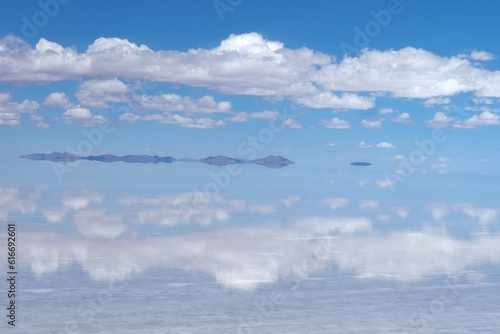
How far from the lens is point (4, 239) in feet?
76.3

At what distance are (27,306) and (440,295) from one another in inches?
359

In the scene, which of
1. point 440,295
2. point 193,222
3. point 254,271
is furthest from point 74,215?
point 440,295

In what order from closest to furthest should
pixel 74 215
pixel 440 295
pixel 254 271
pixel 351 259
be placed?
1. pixel 440 295
2. pixel 254 271
3. pixel 351 259
4. pixel 74 215

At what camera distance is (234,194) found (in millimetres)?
46250

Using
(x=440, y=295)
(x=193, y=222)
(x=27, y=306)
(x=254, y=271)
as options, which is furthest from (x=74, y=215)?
(x=440, y=295)

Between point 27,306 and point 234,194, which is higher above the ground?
point 234,194

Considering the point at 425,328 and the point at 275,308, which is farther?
the point at 275,308

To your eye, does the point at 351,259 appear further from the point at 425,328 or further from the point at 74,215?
the point at 74,215

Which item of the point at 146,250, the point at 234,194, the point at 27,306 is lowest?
the point at 27,306

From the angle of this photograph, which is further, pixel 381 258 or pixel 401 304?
pixel 381 258

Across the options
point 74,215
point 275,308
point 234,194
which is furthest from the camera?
point 234,194

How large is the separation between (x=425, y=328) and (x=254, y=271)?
5.97 meters

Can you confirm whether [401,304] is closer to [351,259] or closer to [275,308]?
[275,308]

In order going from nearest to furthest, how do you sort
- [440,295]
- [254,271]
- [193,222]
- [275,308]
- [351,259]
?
[275,308], [440,295], [254,271], [351,259], [193,222]
